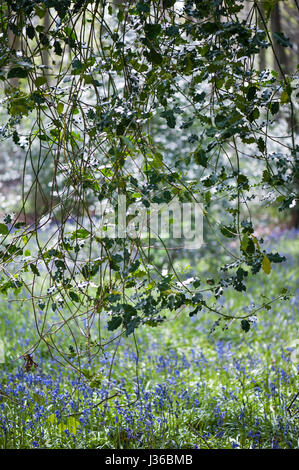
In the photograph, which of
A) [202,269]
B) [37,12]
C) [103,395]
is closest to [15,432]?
[103,395]

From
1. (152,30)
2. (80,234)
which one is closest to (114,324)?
(80,234)

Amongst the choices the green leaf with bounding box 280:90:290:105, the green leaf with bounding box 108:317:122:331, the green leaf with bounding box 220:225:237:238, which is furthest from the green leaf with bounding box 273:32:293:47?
the green leaf with bounding box 108:317:122:331

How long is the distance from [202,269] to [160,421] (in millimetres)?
4031

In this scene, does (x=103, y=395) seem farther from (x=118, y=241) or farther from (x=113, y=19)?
(x=113, y=19)

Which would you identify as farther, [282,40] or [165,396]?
[165,396]

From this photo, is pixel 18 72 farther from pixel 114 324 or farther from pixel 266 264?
pixel 266 264

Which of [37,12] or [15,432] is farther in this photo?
[15,432]

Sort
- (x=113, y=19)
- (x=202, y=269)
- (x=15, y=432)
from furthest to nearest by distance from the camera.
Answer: (x=202, y=269) < (x=113, y=19) < (x=15, y=432)

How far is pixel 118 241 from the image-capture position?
1746mm

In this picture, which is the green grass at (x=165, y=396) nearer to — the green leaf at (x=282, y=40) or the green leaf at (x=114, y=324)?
the green leaf at (x=114, y=324)

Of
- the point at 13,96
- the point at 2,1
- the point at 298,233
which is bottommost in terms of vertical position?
the point at 13,96

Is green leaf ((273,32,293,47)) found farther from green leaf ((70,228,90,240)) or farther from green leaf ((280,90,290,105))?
green leaf ((70,228,90,240))

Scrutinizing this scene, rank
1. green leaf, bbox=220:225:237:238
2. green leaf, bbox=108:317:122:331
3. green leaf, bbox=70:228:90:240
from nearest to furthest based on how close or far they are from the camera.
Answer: green leaf, bbox=108:317:122:331 → green leaf, bbox=220:225:237:238 → green leaf, bbox=70:228:90:240

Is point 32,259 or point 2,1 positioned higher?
point 2,1
